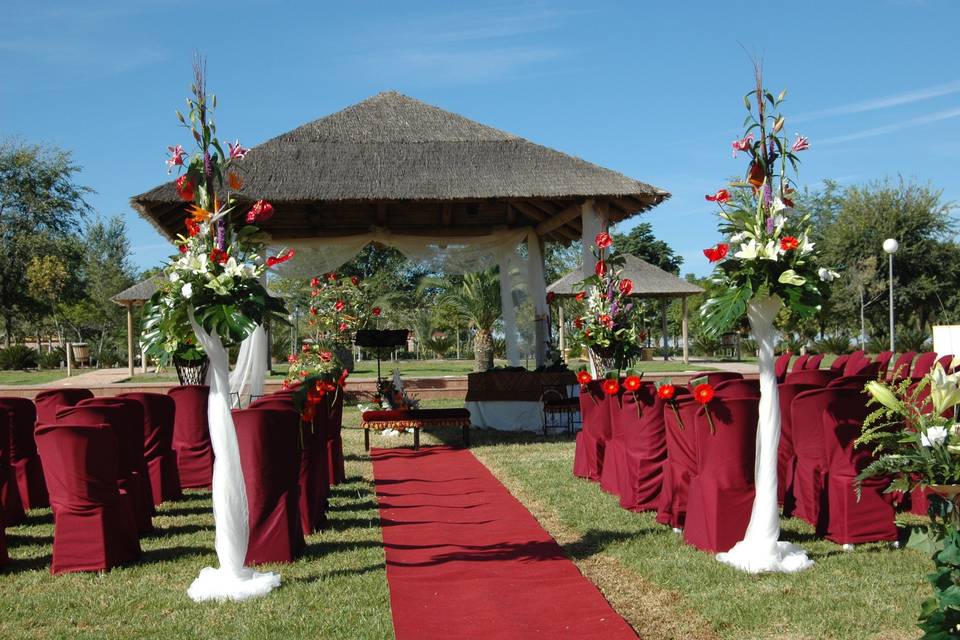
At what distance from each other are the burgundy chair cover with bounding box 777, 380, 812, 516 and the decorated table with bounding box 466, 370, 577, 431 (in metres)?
6.99

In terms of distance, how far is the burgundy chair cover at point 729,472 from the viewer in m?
6.25

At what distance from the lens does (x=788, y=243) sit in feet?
18.9

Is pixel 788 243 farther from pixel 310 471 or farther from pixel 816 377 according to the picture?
pixel 310 471

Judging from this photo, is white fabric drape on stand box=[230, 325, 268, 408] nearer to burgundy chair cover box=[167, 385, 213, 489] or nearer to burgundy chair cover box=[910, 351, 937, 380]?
burgundy chair cover box=[167, 385, 213, 489]

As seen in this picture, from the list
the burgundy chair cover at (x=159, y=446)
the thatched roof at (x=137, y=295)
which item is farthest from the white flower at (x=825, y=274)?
the thatched roof at (x=137, y=295)

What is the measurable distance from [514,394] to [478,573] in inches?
341

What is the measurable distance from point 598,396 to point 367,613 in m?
4.65

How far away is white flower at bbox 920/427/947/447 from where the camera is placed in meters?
3.65

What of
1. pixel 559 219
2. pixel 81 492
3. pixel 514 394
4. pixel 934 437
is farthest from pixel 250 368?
pixel 934 437

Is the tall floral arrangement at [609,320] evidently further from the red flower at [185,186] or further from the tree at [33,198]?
the tree at [33,198]

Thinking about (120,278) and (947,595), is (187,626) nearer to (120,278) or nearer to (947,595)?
(947,595)

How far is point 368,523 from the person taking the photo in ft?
25.8

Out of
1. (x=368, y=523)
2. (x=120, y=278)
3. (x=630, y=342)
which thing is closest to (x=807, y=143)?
(x=368, y=523)

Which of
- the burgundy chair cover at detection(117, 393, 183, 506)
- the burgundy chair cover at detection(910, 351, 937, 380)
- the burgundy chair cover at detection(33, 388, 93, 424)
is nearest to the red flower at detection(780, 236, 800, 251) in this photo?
the burgundy chair cover at detection(910, 351, 937, 380)
